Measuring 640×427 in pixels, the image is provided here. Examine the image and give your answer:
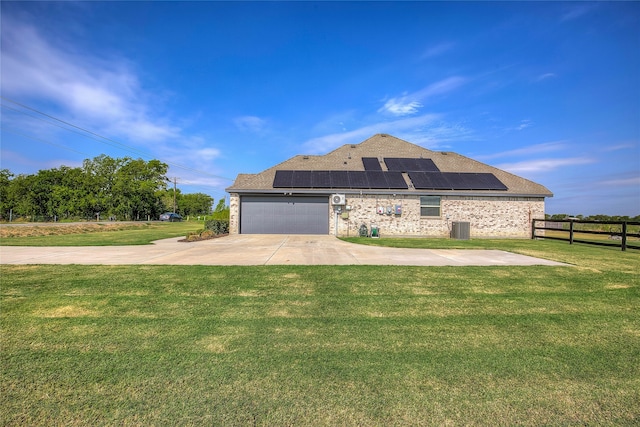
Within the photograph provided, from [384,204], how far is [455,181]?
499cm

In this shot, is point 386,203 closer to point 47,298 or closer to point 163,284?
point 163,284

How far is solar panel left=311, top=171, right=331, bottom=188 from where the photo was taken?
18.9 m

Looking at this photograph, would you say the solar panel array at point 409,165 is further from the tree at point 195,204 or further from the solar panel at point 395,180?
the tree at point 195,204

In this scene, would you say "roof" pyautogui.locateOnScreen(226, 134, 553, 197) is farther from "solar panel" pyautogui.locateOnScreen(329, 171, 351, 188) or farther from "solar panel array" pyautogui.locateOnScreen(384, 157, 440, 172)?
"solar panel array" pyautogui.locateOnScreen(384, 157, 440, 172)

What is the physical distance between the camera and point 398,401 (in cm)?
243

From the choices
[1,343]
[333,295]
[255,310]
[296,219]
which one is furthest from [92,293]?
[296,219]

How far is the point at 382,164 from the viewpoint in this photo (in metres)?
22.1

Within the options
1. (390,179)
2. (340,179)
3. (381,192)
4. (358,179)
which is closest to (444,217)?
(390,179)

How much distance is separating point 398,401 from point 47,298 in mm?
5586

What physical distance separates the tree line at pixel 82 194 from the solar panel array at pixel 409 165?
58.3 feet

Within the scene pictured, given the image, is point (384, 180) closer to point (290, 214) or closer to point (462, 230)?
point (462, 230)

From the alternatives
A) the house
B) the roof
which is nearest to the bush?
the house

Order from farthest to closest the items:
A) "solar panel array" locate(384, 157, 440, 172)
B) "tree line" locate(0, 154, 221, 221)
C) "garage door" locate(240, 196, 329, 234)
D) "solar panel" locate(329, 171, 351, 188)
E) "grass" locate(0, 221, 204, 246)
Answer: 1. "tree line" locate(0, 154, 221, 221)
2. "solar panel array" locate(384, 157, 440, 172)
3. "garage door" locate(240, 196, 329, 234)
4. "solar panel" locate(329, 171, 351, 188)
5. "grass" locate(0, 221, 204, 246)

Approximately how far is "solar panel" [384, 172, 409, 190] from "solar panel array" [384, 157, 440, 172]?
0.99 metres
